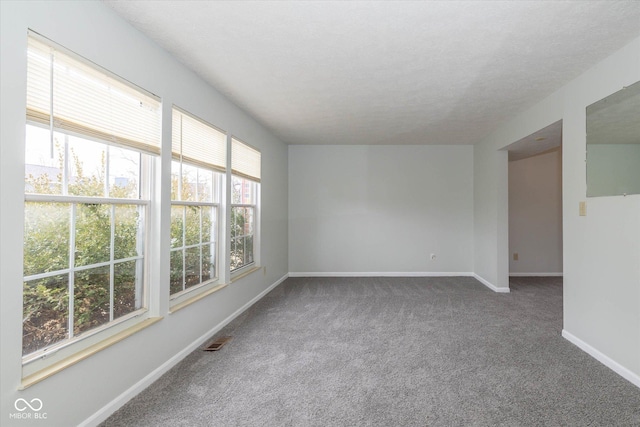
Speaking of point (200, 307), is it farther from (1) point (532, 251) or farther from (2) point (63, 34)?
(1) point (532, 251)

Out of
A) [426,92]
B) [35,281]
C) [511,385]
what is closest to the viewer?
[35,281]

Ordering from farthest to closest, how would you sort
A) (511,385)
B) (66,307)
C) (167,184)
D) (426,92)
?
(426,92)
(167,184)
(511,385)
(66,307)

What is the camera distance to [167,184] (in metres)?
2.64

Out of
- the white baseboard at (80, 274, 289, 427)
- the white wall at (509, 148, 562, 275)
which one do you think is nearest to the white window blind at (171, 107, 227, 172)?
the white baseboard at (80, 274, 289, 427)

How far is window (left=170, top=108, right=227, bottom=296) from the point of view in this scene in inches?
114

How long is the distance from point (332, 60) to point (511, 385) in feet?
9.58

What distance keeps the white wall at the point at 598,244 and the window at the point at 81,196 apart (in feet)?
12.2

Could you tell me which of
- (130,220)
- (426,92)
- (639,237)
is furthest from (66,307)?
(639,237)

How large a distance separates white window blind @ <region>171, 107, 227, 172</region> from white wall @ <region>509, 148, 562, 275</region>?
570 cm

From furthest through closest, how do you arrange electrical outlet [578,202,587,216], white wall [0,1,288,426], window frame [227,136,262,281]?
window frame [227,136,262,281]
electrical outlet [578,202,587,216]
white wall [0,1,288,426]

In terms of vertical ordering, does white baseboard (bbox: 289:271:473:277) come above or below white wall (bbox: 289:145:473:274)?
below

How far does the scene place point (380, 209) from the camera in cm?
646

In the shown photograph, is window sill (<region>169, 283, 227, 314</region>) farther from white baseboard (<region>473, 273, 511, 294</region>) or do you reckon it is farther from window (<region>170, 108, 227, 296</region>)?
white baseboard (<region>473, 273, 511, 294</region>)

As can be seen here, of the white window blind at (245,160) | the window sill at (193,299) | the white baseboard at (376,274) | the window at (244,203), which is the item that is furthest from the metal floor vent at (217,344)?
the white baseboard at (376,274)
